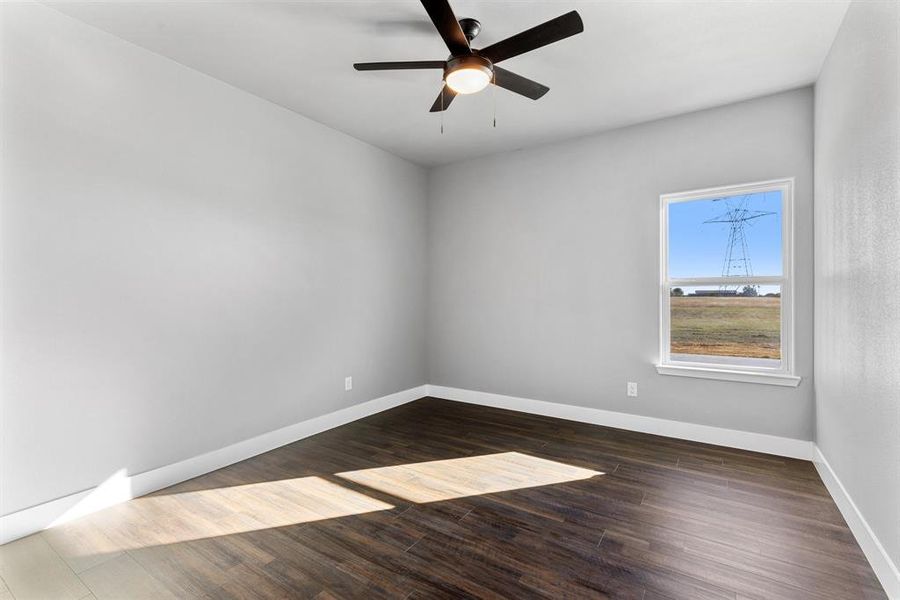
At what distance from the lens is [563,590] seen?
5.57 ft

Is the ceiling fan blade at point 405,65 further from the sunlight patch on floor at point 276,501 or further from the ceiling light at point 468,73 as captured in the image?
the sunlight patch on floor at point 276,501

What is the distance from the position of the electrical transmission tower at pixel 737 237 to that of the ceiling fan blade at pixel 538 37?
225 cm

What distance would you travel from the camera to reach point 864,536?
1.92 meters

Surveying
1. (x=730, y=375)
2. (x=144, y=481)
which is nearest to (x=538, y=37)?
(x=730, y=375)

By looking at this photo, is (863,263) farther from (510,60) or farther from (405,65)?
(405,65)

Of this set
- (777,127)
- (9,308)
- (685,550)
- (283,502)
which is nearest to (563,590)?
(685,550)

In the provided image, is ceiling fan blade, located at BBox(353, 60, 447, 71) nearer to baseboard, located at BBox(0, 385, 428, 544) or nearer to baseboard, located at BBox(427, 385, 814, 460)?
baseboard, located at BBox(0, 385, 428, 544)

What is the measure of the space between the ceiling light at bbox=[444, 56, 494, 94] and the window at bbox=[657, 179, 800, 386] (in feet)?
7.16

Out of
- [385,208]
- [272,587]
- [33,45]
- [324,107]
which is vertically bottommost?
[272,587]

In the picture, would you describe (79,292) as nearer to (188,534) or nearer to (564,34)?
(188,534)

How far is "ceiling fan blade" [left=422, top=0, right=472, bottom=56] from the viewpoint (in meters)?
1.74

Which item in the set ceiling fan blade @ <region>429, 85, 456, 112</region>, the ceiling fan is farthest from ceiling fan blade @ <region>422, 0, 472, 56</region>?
ceiling fan blade @ <region>429, 85, 456, 112</region>

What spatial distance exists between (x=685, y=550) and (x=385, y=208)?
12.3 ft

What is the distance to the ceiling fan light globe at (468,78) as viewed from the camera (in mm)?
2137
